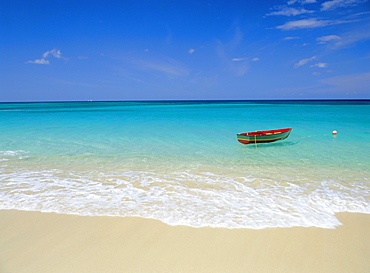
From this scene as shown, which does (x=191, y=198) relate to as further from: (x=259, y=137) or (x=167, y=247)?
(x=259, y=137)

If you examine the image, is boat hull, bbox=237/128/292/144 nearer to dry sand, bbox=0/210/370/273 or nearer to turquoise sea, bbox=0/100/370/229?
turquoise sea, bbox=0/100/370/229

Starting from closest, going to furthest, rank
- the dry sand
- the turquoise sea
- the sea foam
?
the dry sand
the sea foam
the turquoise sea

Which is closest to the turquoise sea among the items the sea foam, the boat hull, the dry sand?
the sea foam

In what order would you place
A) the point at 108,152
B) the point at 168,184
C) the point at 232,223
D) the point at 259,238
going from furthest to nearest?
the point at 108,152 < the point at 168,184 < the point at 232,223 < the point at 259,238

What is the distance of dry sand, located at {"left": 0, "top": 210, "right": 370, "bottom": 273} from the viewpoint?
10.2 feet

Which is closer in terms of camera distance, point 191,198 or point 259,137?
point 191,198

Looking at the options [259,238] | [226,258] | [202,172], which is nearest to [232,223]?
[259,238]

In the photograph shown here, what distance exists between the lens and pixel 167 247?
11.5ft

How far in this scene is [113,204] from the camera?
492 centimetres

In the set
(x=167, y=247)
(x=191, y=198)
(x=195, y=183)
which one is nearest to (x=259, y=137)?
(x=195, y=183)

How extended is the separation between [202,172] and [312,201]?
10.2ft

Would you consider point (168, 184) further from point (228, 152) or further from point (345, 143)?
point (345, 143)

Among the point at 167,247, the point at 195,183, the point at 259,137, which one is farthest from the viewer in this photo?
the point at 259,137

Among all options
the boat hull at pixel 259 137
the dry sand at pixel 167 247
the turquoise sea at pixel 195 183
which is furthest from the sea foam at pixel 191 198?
the boat hull at pixel 259 137
